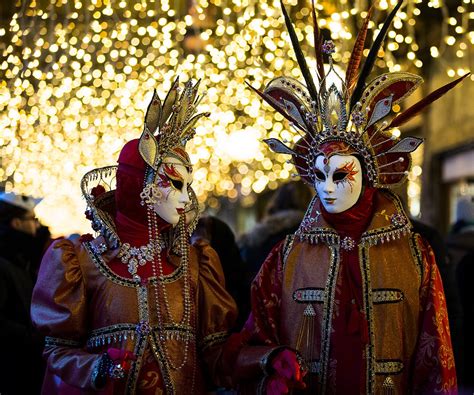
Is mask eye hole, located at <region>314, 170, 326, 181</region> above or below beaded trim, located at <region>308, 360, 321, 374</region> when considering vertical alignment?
above

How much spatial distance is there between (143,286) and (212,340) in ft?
1.36

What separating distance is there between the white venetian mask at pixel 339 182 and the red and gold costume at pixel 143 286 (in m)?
0.63

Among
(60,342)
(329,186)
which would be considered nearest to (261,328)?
(329,186)

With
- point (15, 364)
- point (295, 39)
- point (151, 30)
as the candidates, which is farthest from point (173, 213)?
point (151, 30)

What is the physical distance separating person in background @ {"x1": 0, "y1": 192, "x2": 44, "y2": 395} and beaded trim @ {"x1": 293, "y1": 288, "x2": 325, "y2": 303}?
185 centimetres

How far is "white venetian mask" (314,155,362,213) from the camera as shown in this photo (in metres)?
4.32

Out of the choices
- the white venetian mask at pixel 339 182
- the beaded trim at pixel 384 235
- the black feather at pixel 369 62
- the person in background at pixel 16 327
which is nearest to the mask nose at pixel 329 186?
the white venetian mask at pixel 339 182

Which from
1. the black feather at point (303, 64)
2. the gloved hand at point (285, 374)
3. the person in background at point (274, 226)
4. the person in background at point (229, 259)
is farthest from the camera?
the person in background at point (274, 226)

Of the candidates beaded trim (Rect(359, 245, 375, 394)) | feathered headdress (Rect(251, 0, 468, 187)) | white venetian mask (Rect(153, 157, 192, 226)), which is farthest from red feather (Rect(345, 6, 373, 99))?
white venetian mask (Rect(153, 157, 192, 226))

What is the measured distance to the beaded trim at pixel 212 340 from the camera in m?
4.29

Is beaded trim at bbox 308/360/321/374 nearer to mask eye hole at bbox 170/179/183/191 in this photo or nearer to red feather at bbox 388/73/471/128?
mask eye hole at bbox 170/179/183/191

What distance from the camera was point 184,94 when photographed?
4.35 meters

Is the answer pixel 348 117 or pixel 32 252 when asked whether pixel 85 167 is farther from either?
pixel 348 117

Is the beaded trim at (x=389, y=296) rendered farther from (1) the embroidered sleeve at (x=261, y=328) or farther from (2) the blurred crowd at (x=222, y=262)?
(2) the blurred crowd at (x=222, y=262)
